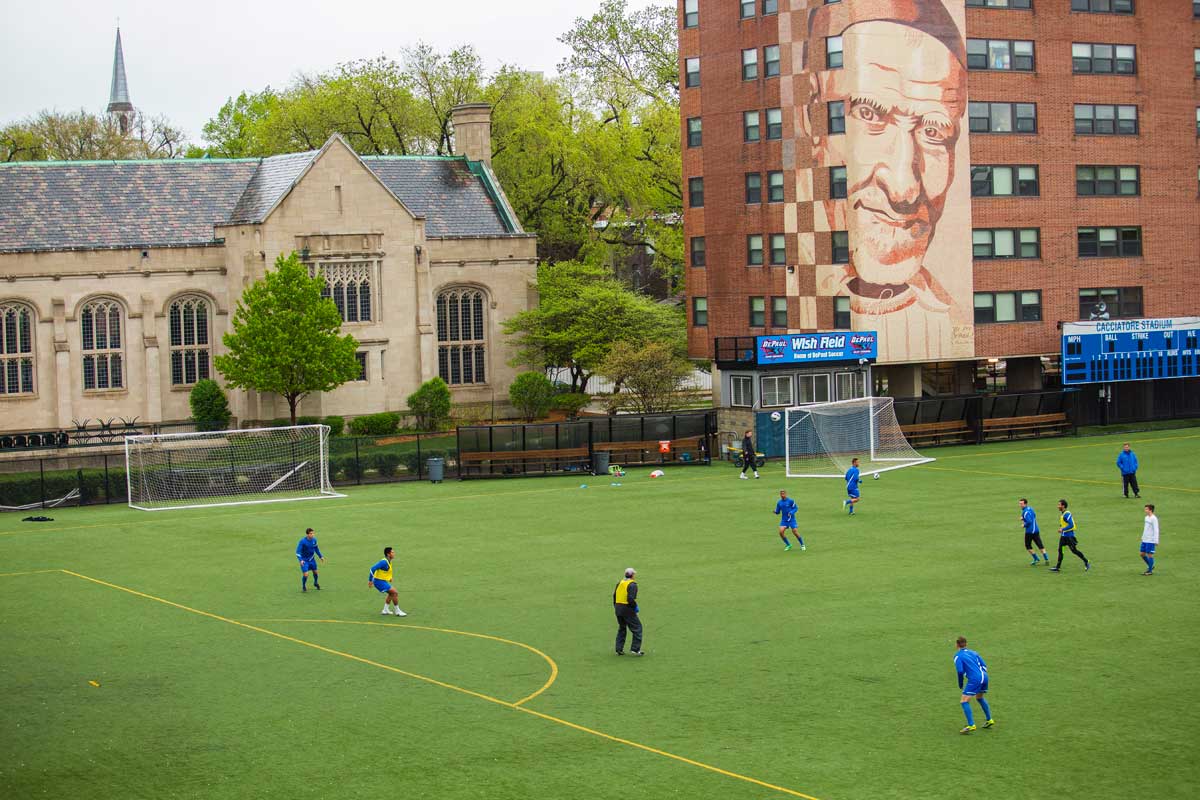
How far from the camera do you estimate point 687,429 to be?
5828cm

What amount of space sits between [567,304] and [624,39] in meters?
32.2

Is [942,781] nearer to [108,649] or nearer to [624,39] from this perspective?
[108,649]

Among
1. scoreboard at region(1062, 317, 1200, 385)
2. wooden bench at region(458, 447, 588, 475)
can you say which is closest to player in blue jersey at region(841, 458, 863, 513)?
wooden bench at region(458, 447, 588, 475)

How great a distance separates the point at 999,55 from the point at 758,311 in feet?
53.9

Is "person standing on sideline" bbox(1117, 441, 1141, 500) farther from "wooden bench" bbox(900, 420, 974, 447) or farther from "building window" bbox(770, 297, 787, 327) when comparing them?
"building window" bbox(770, 297, 787, 327)

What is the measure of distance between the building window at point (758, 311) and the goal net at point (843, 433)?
826cm

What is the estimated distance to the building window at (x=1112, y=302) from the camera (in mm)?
65812

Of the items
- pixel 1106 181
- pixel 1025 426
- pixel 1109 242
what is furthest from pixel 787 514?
pixel 1106 181

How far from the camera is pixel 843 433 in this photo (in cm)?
5688

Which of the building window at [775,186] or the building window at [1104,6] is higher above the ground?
the building window at [1104,6]

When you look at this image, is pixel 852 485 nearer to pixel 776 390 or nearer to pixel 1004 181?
pixel 776 390

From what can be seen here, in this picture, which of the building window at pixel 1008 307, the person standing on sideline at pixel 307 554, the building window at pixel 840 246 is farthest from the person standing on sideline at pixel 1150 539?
the building window at pixel 1008 307

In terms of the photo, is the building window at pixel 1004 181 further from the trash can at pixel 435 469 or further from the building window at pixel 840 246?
the trash can at pixel 435 469

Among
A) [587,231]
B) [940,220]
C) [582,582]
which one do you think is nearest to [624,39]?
[587,231]
